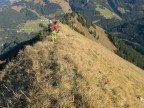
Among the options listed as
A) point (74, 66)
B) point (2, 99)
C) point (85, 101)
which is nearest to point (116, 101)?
point (85, 101)

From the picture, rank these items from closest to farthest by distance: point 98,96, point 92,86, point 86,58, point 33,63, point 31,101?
point 31,101, point 98,96, point 92,86, point 33,63, point 86,58

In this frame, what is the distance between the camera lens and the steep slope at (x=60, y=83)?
29.7 m

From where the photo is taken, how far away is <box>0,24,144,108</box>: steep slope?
29703 millimetres

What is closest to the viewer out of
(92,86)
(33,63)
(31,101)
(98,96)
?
(31,101)

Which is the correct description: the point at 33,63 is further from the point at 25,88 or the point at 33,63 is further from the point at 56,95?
the point at 56,95

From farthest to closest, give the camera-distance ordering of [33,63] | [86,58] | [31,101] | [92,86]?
1. [86,58]
2. [33,63]
3. [92,86]
4. [31,101]

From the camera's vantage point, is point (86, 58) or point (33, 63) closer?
point (33, 63)

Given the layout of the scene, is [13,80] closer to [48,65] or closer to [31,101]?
[48,65]

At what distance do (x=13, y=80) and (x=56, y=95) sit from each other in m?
9.81

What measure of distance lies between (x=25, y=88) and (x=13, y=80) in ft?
16.4

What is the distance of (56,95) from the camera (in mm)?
30297

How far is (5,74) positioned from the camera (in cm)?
4188

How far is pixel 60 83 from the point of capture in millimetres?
33469

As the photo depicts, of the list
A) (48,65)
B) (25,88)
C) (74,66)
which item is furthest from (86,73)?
(25,88)
